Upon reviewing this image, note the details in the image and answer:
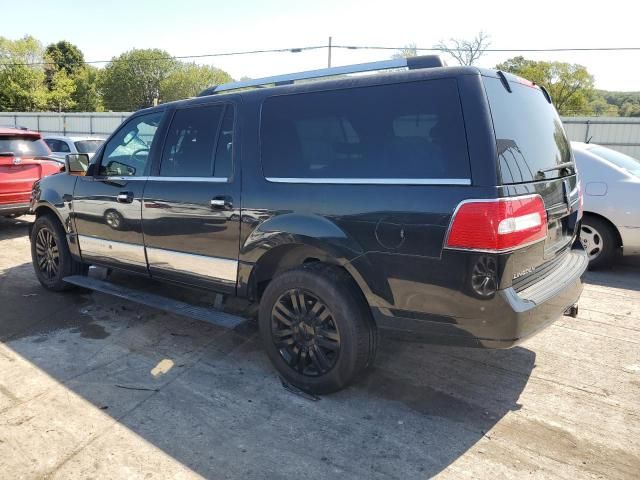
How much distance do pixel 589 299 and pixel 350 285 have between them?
10.9 ft

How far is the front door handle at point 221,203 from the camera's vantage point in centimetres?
361

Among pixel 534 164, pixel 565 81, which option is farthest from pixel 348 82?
pixel 565 81

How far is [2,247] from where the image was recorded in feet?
25.1

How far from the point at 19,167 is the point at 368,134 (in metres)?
7.54

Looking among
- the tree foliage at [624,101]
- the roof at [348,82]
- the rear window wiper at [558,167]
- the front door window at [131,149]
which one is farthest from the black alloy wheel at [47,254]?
the tree foliage at [624,101]

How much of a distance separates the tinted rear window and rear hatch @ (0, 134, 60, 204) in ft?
26.1

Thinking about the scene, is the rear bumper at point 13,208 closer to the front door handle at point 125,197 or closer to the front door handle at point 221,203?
the front door handle at point 125,197

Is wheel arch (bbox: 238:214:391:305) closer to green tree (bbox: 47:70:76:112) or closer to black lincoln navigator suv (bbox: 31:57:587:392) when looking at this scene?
black lincoln navigator suv (bbox: 31:57:587:392)

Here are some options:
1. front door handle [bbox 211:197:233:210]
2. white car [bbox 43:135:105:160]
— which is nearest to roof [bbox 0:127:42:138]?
white car [bbox 43:135:105:160]

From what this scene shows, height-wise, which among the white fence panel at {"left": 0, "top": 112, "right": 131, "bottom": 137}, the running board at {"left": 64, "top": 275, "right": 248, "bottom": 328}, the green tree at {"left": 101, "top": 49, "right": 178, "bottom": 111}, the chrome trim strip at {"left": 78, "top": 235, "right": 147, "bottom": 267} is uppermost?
the green tree at {"left": 101, "top": 49, "right": 178, "bottom": 111}

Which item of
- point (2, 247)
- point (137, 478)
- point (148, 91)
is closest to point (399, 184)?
point (137, 478)

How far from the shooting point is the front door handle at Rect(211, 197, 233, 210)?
11.8 feet

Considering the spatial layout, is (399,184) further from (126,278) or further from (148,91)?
(148,91)

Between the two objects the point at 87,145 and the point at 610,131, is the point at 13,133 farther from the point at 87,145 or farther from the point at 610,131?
the point at 610,131
